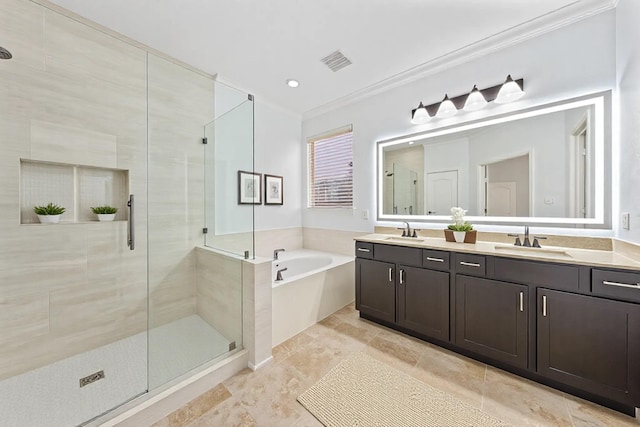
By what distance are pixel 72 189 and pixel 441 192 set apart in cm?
337

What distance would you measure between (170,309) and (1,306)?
105cm

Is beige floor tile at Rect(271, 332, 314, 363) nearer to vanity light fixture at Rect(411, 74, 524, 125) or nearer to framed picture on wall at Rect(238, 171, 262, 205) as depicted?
framed picture on wall at Rect(238, 171, 262, 205)

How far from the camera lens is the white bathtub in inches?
83.5

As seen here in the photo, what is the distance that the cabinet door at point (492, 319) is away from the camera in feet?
5.37

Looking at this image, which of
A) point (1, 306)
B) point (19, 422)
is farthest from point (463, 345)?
point (1, 306)

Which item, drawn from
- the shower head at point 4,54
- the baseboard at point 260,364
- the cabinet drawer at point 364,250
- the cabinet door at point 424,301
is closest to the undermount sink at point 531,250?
the cabinet door at point 424,301

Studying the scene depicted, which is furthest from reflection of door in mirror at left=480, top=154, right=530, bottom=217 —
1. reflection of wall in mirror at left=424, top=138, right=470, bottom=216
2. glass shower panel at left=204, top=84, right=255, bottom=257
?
glass shower panel at left=204, top=84, right=255, bottom=257

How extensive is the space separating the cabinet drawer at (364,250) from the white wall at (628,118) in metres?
1.74

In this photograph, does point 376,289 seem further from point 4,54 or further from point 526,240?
point 4,54

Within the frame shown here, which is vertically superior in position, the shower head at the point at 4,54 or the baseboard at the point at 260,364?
the shower head at the point at 4,54

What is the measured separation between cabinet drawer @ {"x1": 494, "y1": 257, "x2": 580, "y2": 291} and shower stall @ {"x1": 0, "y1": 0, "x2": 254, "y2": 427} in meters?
1.98

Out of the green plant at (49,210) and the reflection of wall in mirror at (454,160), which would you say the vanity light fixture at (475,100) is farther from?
the green plant at (49,210)

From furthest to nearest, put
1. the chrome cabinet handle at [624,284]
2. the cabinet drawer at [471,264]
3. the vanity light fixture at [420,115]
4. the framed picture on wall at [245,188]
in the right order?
1. the vanity light fixture at [420,115]
2. the framed picture on wall at [245,188]
3. the cabinet drawer at [471,264]
4. the chrome cabinet handle at [624,284]

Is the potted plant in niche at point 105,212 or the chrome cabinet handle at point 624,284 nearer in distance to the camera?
the chrome cabinet handle at point 624,284
